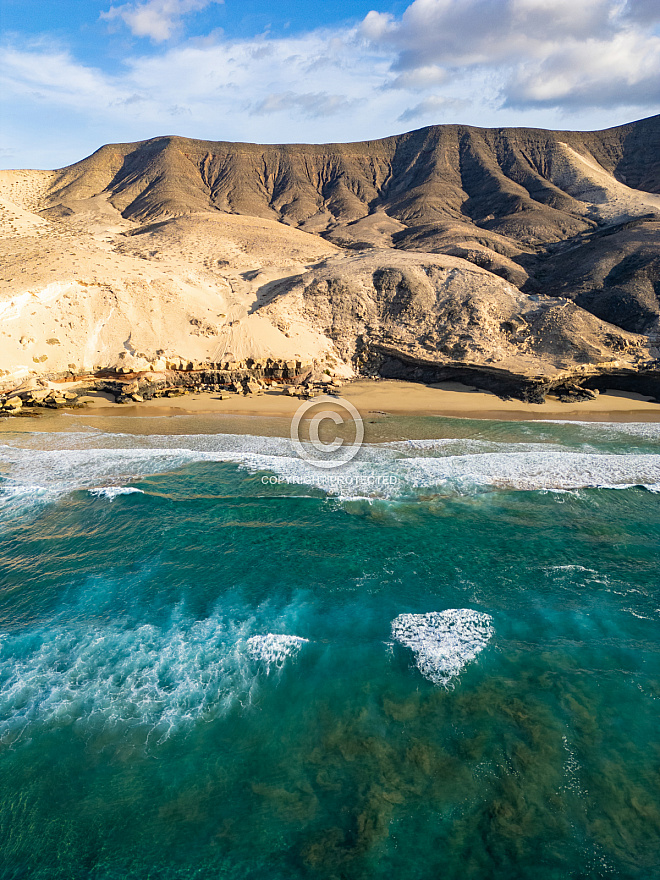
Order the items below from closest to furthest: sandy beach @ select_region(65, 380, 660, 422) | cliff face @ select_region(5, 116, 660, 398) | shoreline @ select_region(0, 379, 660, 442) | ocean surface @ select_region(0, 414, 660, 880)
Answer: ocean surface @ select_region(0, 414, 660, 880) < shoreline @ select_region(0, 379, 660, 442) < sandy beach @ select_region(65, 380, 660, 422) < cliff face @ select_region(5, 116, 660, 398)

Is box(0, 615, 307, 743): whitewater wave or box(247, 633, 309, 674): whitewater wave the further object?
box(247, 633, 309, 674): whitewater wave

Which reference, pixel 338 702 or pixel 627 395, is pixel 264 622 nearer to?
pixel 338 702

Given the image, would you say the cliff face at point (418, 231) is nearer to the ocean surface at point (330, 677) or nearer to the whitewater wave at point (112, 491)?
the whitewater wave at point (112, 491)

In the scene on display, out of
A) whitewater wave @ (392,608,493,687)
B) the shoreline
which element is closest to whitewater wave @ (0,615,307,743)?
whitewater wave @ (392,608,493,687)

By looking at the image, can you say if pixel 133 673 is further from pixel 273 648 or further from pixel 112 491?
pixel 112 491

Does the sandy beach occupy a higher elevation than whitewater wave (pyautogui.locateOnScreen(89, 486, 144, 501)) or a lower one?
higher

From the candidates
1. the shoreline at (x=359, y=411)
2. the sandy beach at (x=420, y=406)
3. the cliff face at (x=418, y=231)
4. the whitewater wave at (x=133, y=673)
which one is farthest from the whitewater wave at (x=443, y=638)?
the cliff face at (x=418, y=231)

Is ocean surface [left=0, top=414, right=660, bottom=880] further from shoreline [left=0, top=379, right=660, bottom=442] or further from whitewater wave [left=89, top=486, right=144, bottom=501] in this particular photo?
shoreline [left=0, top=379, right=660, bottom=442]
